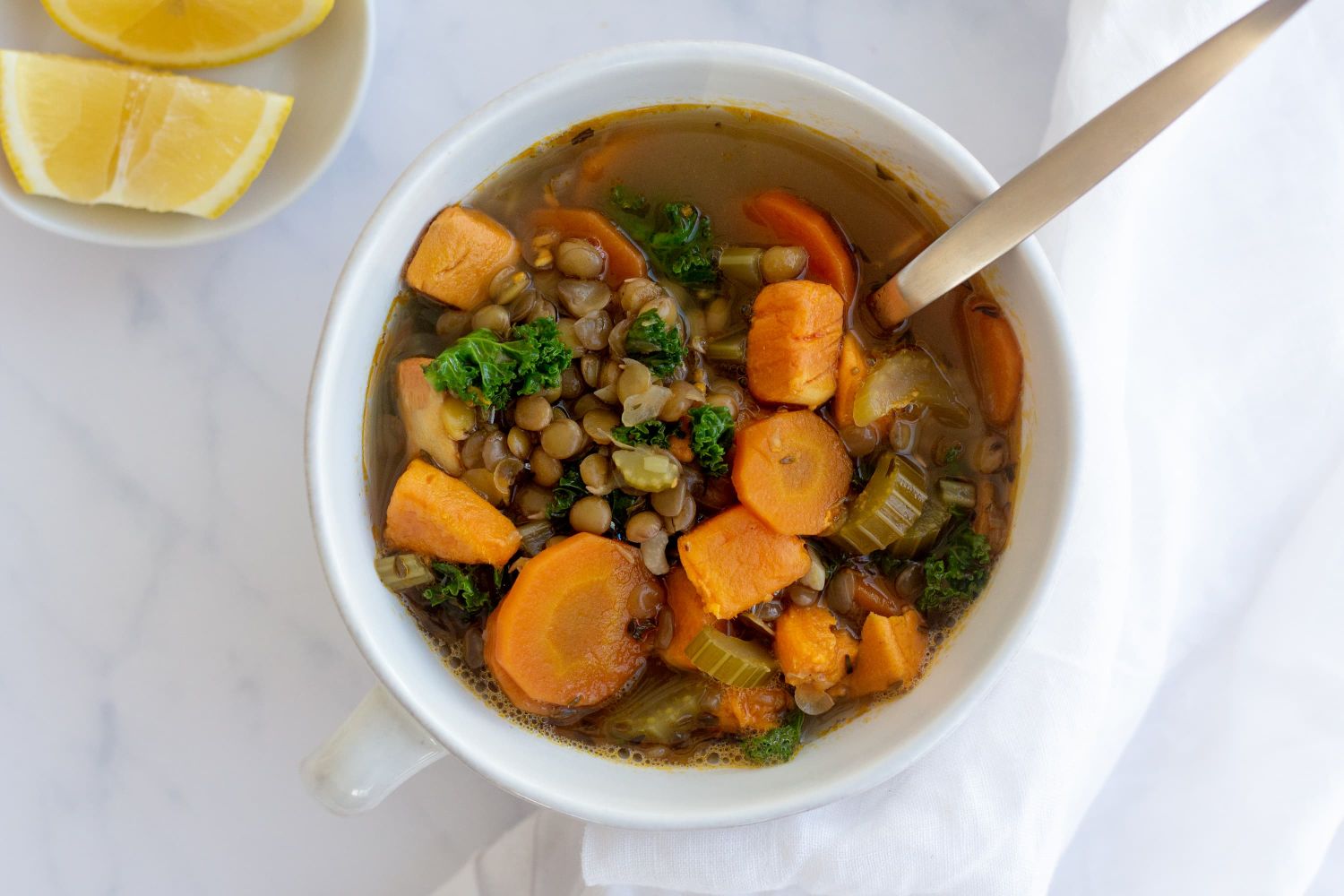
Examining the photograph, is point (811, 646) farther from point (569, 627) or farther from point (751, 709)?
point (569, 627)

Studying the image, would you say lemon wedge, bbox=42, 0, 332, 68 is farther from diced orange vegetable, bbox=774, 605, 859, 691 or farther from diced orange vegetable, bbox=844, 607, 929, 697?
diced orange vegetable, bbox=844, 607, 929, 697

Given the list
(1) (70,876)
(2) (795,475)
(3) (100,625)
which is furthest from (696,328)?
(1) (70,876)

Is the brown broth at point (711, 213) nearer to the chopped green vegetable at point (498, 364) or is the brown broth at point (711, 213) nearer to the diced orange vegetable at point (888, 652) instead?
the diced orange vegetable at point (888, 652)

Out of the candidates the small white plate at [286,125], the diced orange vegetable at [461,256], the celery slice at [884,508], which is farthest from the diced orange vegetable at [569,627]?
the small white plate at [286,125]

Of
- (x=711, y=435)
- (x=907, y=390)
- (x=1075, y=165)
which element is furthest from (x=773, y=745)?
(x=1075, y=165)

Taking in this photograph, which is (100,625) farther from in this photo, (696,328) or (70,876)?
(696,328)

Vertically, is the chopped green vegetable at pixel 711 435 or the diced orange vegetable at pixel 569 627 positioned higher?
the chopped green vegetable at pixel 711 435

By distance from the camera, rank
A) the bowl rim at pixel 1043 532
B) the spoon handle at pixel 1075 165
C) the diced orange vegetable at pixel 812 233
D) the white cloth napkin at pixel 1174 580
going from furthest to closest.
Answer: the white cloth napkin at pixel 1174 580 < the diced orange vegetable at pixel 812 233 < the bowl rim at pixel 1043 532 < the spoon handle at pixel 1075 165
